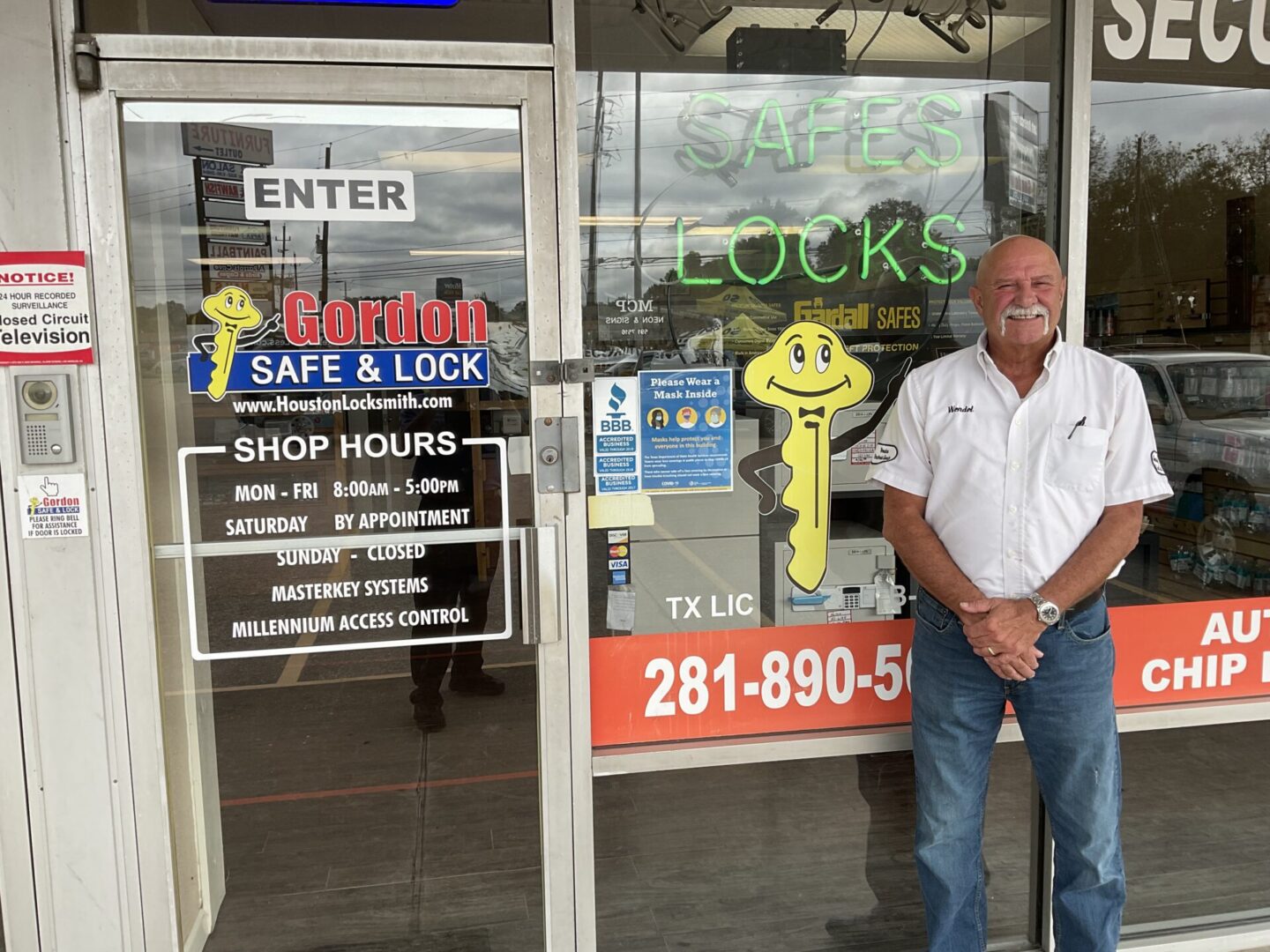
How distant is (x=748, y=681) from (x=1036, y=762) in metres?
0.69

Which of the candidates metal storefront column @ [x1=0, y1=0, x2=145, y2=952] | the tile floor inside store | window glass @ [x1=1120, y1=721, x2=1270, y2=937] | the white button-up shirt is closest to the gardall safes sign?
metal storefront column @ [x1=0, y1=0, x2=145, y2=952]

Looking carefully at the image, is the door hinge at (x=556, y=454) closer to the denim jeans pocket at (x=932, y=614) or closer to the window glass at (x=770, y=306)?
the window glass at (x=770, y=306)

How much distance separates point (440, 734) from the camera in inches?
145

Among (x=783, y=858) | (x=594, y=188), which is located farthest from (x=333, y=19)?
(x=783, y=858)

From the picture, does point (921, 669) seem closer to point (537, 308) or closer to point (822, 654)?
point (822, 654)

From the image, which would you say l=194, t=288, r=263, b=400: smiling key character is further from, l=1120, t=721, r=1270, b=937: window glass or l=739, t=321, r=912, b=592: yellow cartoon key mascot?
l=1120, t=721, r=1270, b=937: window glass

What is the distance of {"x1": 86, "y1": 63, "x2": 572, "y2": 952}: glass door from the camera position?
2184 millimetres

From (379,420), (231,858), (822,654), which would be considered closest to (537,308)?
(379,420)

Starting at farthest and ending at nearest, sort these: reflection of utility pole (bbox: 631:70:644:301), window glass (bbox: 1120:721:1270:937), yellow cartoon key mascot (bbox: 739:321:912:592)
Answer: window glass (bbox: 1120:721:1270:937) → yellow cartoon key mascot (bbox: 739:321:912:592) → reflection of utility pole (bbox: 631:70:644:301)

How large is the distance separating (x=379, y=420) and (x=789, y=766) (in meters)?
1.72

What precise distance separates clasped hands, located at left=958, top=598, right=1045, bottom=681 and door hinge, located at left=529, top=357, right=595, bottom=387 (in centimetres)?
100

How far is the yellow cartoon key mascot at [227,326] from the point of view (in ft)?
7.28

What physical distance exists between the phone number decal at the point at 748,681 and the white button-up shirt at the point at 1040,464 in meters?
0.50

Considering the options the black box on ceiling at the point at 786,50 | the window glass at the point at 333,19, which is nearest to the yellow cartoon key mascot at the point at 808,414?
the black box on ceiling at the point at 786,50
